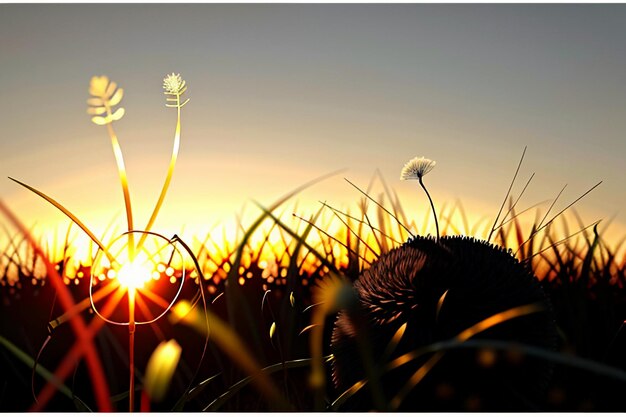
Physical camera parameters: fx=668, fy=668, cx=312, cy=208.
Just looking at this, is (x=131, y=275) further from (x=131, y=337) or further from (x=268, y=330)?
(x=268, y=330)

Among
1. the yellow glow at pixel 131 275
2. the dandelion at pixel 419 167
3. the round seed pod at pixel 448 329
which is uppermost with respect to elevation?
the dandelion at pixel 419 167

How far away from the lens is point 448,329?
4.47 feet

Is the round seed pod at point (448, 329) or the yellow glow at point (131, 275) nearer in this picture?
→ the yellow glow at point (131, 275)

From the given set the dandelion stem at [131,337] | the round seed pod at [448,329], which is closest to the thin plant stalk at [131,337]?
the dandelion stem at [131,337]

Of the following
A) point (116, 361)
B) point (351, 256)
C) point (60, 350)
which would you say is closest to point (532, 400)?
point (351, 256)

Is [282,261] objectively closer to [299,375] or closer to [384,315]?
[299,375]

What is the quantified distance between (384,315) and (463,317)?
16cm

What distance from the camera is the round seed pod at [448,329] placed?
51.9 inches

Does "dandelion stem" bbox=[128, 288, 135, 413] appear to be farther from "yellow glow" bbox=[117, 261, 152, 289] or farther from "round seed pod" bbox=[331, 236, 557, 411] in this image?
"round seed pod" bbox=[331, 236, 557, 411]

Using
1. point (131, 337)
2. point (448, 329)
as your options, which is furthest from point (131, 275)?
point (448, 329)

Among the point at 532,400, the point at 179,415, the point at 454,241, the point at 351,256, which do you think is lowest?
the point at 532,400

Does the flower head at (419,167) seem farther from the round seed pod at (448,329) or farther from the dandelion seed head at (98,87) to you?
the dandelion seed head at (98,87)

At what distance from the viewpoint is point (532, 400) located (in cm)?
139

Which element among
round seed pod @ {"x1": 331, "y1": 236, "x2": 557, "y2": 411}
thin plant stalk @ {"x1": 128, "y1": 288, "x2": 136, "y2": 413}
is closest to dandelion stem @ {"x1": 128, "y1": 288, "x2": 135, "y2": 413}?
thin plant stalk @ {"x1": 128, "y1": 288, "x2": 136, "y2": 413}
